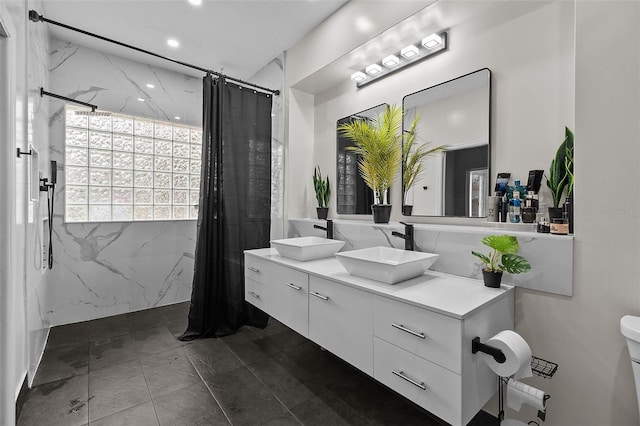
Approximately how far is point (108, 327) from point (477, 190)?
10.7 feet

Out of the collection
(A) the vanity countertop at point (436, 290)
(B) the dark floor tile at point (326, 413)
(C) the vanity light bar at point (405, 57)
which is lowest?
(B) the dark floor tile at point (326, 413)

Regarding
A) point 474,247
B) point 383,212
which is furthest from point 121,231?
point 474,247

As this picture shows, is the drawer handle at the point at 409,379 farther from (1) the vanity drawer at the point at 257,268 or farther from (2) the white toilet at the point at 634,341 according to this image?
(1) the vanity drawer at the point at 257,268

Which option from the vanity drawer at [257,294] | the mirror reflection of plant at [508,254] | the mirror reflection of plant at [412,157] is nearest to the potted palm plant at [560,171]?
the mirror reflection of plant at [508,254]

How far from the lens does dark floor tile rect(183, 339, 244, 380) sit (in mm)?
2105

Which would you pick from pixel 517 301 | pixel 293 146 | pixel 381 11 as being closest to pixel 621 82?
pixel 517 301

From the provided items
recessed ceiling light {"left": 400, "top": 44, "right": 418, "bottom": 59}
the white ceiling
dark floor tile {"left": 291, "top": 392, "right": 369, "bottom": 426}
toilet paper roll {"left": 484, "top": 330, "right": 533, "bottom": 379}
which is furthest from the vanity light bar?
dark floor tile {"left": 291, "top": 392, "right": 369, "bottom": 426}

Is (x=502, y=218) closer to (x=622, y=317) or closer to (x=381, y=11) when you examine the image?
(x=622, y=317)

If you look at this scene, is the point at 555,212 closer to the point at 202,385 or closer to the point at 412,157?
the point at 412,157

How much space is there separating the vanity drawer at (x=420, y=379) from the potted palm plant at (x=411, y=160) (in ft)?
3.63

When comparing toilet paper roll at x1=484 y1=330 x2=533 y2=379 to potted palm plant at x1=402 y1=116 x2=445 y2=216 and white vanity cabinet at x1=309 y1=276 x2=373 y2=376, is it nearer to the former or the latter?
white vanity cabinet at x1=309 y1=276 x2=373 y2=376

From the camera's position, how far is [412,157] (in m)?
2.13

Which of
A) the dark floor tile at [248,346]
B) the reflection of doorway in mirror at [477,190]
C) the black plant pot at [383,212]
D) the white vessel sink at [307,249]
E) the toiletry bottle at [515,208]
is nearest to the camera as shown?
the toiletry bottle at [515,208]

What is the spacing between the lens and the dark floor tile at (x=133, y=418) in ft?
5.23
